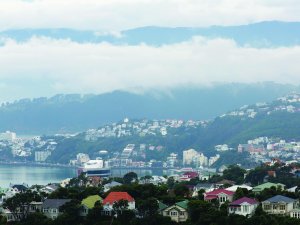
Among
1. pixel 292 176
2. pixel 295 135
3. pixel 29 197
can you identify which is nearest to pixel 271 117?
pixel 295 135

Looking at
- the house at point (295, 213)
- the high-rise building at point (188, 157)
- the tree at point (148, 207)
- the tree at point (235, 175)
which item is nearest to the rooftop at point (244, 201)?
the house at point (295, 213)

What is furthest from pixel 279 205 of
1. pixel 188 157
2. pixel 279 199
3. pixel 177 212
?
pixel 188 157

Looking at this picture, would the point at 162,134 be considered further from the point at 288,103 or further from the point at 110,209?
the point at 110,209

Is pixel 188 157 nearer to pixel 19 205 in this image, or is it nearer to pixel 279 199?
pixel 19 205

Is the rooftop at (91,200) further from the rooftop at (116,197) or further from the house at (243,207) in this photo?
the house at (243,207)

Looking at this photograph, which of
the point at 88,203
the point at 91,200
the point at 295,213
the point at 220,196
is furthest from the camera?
the point at 220,196
